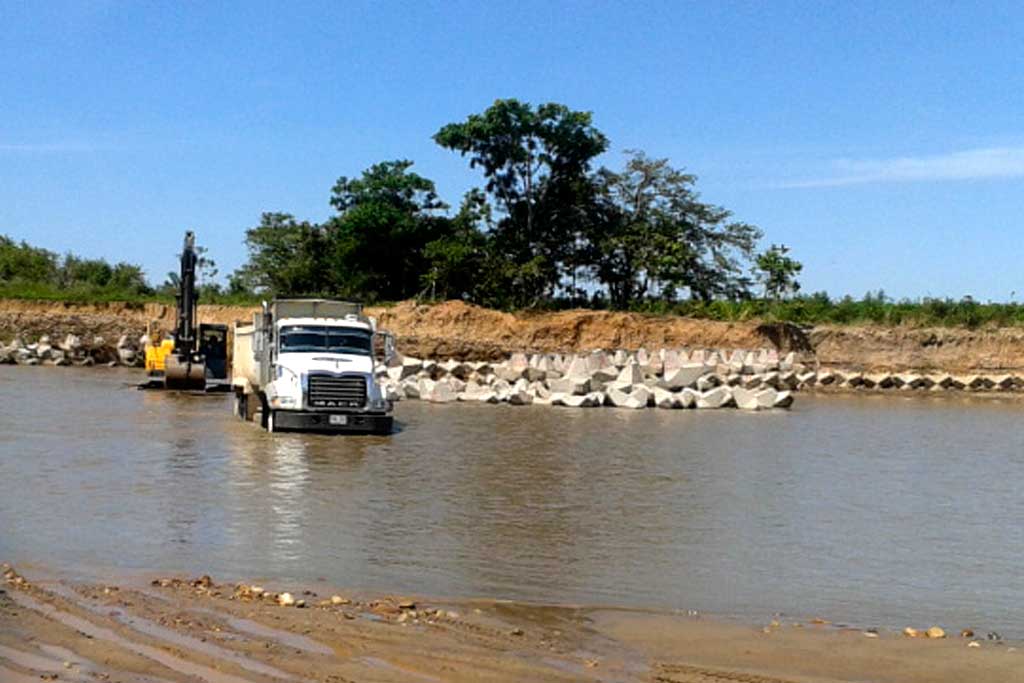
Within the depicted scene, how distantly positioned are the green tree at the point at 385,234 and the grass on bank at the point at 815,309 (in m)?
2.71

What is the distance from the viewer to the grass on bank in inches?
2079

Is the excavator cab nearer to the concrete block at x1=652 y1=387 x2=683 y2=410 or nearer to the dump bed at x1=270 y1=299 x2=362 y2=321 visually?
the dump bed at x1=270 y1=299 x2=362 y2=321

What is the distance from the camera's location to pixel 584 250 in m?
53.8

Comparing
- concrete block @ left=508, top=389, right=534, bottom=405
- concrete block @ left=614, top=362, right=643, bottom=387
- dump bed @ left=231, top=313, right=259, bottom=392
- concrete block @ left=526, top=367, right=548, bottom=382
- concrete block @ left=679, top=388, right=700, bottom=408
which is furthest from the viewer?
concrete block @ left=526, top=367, right=548, bottom=382

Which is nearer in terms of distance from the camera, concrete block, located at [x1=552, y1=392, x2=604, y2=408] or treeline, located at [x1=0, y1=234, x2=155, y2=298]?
concrete block, located at [x1=552, y1=392, x2=604, y2=408]

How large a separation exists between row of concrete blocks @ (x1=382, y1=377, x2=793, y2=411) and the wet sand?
81.1ft

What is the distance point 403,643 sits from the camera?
22.9ft

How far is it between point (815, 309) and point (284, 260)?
88.2 ft

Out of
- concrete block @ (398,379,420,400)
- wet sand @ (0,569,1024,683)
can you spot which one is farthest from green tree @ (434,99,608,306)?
wet sand @ (0,569,1024,683)

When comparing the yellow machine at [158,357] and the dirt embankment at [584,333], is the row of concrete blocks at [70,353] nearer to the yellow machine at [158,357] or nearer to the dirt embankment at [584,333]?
the dirt embankment at [584,333]

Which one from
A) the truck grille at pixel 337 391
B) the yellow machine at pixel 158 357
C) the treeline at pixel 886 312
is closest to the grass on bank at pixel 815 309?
the treeline at pixel 886 312

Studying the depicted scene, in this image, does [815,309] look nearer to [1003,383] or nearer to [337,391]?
[1003,383]

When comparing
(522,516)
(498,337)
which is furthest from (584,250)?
(522,516)

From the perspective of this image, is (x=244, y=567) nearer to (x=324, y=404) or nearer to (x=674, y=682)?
(x=674, y=682)
